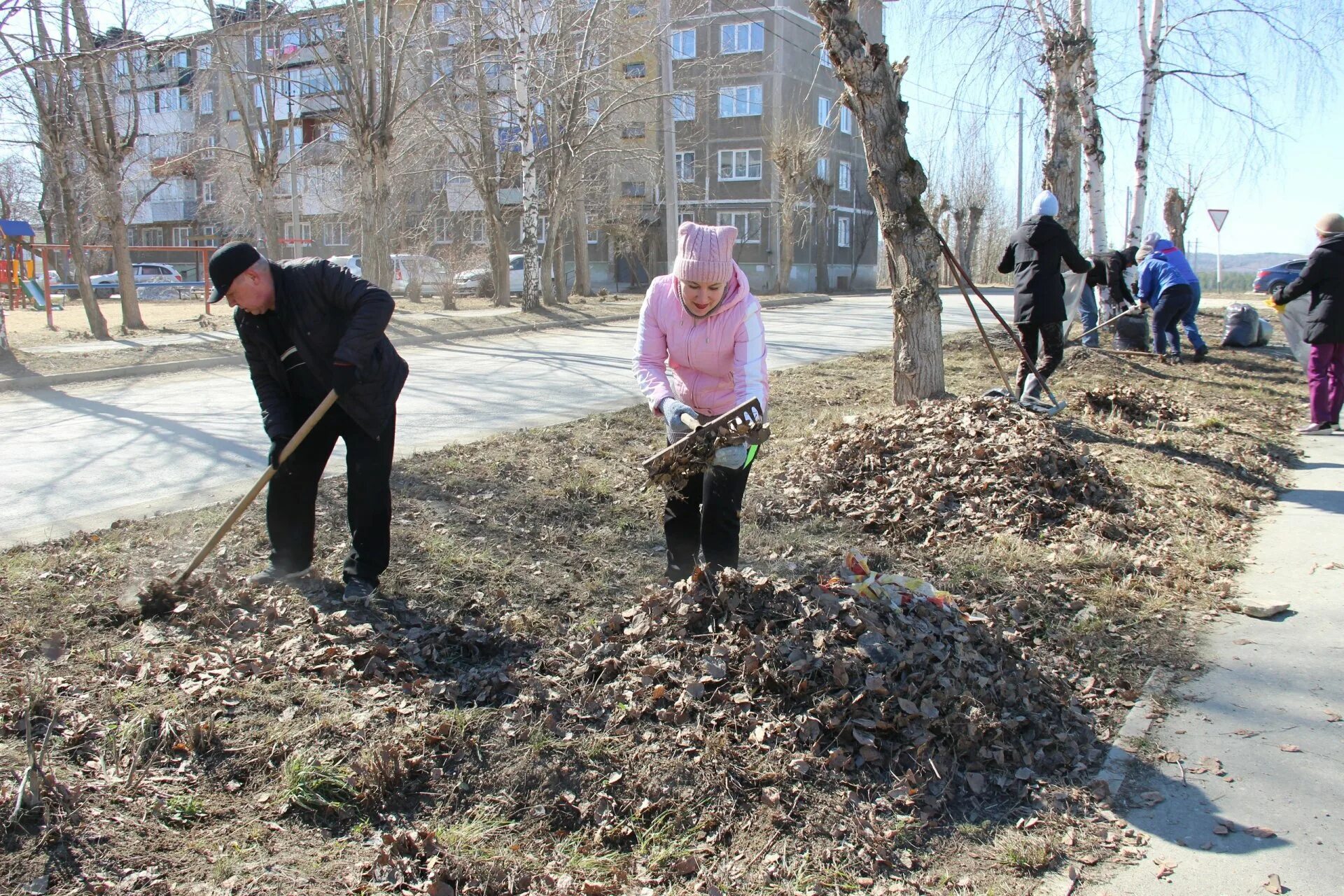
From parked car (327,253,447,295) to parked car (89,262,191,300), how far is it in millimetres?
7434

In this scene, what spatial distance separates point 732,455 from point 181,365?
1283 centimetres

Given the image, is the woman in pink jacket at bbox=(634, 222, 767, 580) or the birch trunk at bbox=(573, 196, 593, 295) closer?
the woman in pink jacket at bbox=(634, 222, 767, 580)

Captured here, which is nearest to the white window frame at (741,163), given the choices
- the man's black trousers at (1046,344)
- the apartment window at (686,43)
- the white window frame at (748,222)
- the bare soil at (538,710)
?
the white window frame at (748,222)

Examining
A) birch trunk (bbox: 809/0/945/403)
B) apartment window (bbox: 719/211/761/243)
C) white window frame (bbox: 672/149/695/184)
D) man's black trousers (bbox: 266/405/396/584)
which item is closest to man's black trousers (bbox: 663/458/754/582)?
man's black trousers (bbox: 266/405/396/584)

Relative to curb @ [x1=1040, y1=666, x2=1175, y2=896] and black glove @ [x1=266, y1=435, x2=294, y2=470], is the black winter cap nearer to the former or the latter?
black glove @ [x1=266, y1=435, x2=294, y2=470]

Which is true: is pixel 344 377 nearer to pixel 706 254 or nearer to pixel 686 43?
pixel 706 254

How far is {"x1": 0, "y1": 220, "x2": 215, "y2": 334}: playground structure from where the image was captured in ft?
73.8

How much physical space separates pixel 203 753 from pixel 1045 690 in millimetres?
2843

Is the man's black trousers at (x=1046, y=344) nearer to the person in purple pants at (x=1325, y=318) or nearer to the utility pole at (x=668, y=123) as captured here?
the person in purple pants at (x=1325, y=318)

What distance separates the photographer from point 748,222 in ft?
149

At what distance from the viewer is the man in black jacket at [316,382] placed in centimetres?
399

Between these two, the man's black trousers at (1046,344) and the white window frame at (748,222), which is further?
the white window frame at (748,222)

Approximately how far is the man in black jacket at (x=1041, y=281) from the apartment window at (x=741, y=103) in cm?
3742

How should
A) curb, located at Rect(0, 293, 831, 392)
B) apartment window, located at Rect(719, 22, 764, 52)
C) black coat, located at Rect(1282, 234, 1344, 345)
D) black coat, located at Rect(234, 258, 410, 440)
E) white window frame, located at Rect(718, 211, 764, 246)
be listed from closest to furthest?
1. black coat, located at Rect(234, 258, 410, 440)
2. black coat, located at Rect(1282, 234, 1344, 345)
3. curb, located at Rect(0, 293, 831, 392)
4. apartment window, located at Rect(719, 22, 764, 52)
5. white window frame, located at Rect(718, 211, 764, 246)
